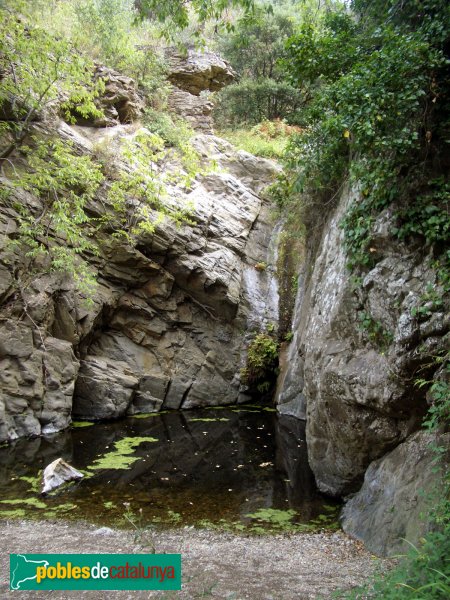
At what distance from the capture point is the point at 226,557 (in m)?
4.71

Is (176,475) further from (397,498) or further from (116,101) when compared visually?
(116,101)

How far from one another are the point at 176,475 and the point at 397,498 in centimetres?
421

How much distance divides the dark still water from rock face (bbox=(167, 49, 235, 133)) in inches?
544

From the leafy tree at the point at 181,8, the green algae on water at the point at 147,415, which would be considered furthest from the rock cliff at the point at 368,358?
the green algae on water at the point at 147,415

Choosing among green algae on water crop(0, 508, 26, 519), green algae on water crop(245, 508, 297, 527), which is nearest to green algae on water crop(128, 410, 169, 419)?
green algae on water crop(0, 508, 26, 519)

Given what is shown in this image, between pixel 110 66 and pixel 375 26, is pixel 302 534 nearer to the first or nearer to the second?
pixel 375 26

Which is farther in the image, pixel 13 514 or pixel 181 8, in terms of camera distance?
pixel 13 514

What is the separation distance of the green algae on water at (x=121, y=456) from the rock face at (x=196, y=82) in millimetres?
A: 14161

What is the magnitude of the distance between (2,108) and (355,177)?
9170mm

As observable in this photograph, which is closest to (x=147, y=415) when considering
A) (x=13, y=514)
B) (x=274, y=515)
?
(x=13, y=514)

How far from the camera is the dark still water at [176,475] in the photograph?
616 centimetres

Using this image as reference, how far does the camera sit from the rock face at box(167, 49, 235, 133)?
62.9ft

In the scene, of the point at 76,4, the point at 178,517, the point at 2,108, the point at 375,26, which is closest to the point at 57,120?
the point at 2,108

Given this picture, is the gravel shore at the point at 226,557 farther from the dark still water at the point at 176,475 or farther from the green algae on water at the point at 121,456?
the green algae on water at the point at 121,456
